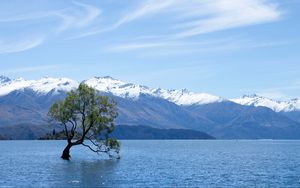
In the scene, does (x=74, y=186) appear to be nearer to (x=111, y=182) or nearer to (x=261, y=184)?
(x=111, y=182)

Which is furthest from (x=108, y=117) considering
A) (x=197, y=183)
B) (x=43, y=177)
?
(x=197, y=183)

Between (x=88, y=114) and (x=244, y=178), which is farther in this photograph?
(x=88, y=114)

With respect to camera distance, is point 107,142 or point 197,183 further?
point 107,142

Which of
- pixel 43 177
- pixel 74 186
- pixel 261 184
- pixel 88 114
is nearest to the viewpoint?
pixel 74 186

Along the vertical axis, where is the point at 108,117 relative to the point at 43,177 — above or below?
above

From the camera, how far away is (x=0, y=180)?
86.2 meters

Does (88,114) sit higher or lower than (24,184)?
higher

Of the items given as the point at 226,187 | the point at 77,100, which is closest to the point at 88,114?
the point at 77,100

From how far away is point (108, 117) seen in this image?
131 m

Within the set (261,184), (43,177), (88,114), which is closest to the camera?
(261,184)

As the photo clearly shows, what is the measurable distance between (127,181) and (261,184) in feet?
72.0

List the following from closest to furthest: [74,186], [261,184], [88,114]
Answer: [74,186] < [261,184] < [88,114]

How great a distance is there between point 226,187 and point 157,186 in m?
10.7

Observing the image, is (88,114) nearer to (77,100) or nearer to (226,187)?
(77,100)
